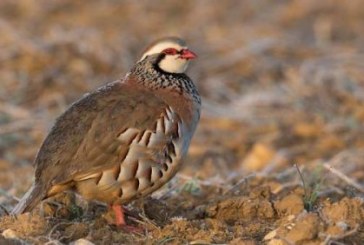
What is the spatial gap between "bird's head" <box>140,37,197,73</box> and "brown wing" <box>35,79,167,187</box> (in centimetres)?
38

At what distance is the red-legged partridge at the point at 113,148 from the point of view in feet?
15.9

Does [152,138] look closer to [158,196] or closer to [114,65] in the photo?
[158,196]

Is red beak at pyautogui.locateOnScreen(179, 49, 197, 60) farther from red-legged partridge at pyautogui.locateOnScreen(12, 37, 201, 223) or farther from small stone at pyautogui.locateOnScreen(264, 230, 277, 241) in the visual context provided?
small stone at pyautogui.locateOnScreen(264, 230, 277, 241)

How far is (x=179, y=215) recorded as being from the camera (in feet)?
17.7

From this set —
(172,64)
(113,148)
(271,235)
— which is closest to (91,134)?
(113,148)

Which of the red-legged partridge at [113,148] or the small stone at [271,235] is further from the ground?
the red-legged partridge at [113,148]

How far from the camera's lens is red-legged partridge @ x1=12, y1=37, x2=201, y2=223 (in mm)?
4855

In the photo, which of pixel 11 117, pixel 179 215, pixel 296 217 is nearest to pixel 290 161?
pixel 11 117

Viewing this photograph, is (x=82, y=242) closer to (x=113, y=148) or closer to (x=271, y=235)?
(x=113, y=148)

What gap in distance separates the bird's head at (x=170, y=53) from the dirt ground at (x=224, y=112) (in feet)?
2.26

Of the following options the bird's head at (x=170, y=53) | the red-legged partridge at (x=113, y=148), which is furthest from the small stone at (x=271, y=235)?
the bird's head at (x=170, y=53)

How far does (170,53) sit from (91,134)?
77 cm

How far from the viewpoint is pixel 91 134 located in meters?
4.89

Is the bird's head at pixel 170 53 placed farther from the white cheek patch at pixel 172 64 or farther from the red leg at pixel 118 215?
the red leg at pixel 118 215
